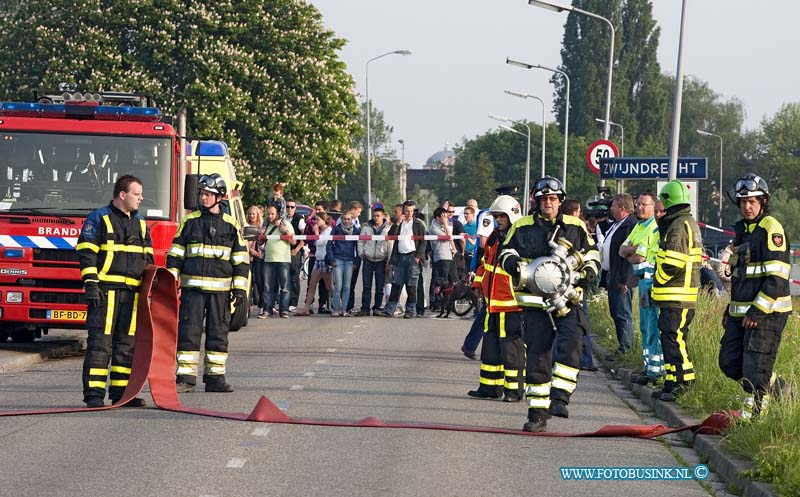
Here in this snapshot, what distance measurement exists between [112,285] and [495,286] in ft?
11.0

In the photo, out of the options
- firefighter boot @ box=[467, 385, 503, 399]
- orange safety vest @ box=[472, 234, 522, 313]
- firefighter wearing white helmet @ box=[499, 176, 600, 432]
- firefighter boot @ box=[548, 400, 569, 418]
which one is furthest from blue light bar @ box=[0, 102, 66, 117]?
firefighter boot @ box=[548, 400, 569, 418]

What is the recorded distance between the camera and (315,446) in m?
9.28

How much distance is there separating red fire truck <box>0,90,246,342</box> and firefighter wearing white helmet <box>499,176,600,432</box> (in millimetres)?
6171

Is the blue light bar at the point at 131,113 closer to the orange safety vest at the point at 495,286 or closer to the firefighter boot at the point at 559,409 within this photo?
the orange safety vest at the point at 495,286

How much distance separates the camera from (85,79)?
132ft

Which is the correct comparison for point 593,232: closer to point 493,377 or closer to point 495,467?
point 493,377

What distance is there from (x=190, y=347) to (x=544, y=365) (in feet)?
11.9

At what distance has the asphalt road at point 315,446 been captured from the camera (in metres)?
7.91

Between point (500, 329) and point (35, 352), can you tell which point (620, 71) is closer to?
point (35, 352)

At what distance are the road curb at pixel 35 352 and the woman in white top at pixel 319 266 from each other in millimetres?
6052

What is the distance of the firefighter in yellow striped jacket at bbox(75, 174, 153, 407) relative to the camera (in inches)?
434

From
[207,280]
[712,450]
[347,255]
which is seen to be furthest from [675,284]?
[347,255]

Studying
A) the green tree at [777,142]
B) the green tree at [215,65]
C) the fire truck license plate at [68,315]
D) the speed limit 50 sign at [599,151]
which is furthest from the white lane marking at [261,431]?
the green tree at [777,142]

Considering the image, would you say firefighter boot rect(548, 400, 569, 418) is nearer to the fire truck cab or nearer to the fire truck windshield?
the fire truck cab
